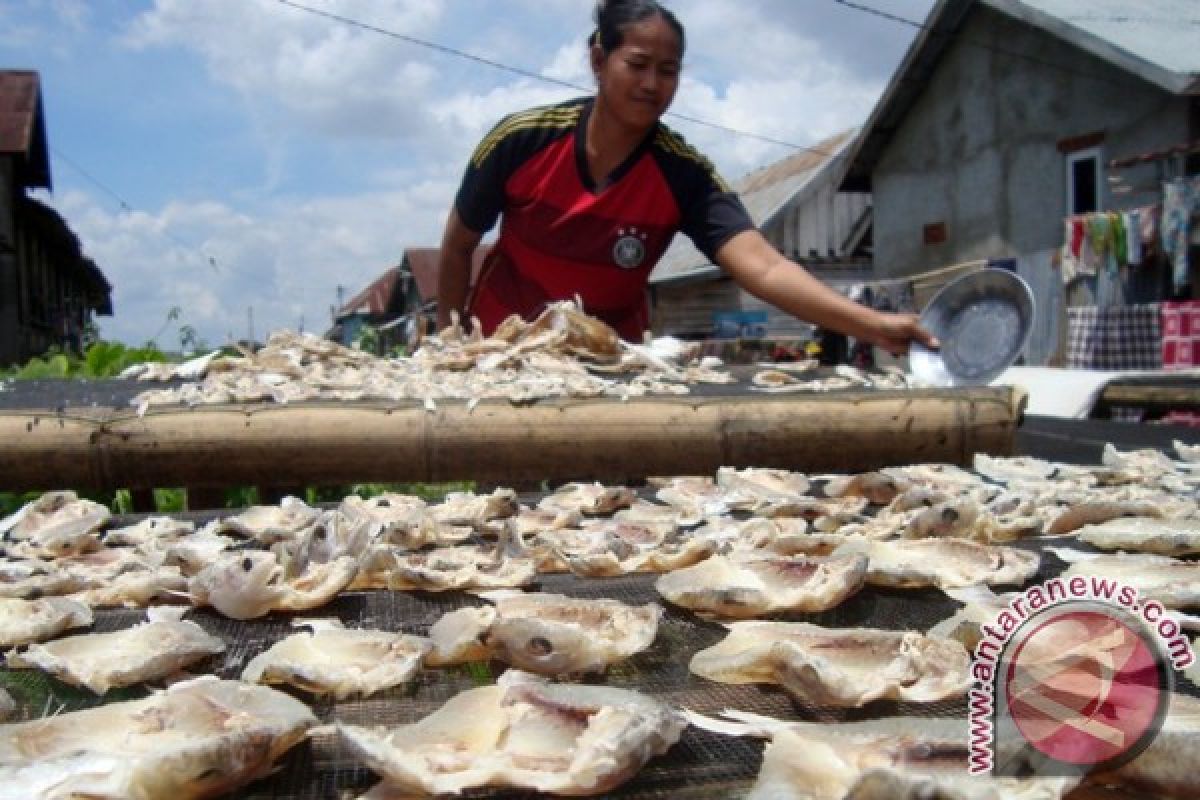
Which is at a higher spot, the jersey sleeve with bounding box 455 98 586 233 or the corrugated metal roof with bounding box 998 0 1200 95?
the corrugated metal roof with bounding box 998 0 1200 95

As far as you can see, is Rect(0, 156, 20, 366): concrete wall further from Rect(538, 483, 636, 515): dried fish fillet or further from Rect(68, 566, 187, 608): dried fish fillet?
Rect(68, 566, 187, 608): dried fish fillet

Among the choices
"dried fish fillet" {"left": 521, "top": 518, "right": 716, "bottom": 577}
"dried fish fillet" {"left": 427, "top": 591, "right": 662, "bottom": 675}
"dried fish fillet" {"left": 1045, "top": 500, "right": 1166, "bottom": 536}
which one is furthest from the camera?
"dried fish fillet" {"left": 1045, "top": 500, "right": 1166, "bottom": 536}

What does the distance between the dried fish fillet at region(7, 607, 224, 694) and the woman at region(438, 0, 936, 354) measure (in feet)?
10.4

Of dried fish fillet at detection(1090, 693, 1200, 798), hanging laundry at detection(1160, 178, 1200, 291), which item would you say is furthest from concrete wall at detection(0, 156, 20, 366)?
dried fish fillet at detection(1090, 693, 1200, 798)

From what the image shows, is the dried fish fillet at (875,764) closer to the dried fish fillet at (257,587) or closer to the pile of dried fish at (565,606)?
the pile of dried fish at (565,606)

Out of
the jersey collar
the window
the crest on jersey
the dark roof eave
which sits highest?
the dark roof eave

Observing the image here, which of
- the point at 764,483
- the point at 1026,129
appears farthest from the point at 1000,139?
the point at 764,483

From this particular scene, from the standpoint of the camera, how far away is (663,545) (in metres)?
1.62

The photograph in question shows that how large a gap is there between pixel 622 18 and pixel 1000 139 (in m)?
11.9

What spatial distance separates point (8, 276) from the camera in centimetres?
1689

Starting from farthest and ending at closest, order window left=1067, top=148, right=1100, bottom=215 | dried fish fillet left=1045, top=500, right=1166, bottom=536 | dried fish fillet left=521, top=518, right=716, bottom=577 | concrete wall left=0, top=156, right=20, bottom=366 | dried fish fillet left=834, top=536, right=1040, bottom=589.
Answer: concrete wall left=0, top=156, right=20, bottom=366, window left=1067, top=148, right=1100, bottom=215, dried fish fillet left=1045, top=500, right=1166, bottom=536, dried fish fillet left=521, top=518, right=716, bottom=577, dried fish fillet left=834, top=536, right=1040, bottom=589

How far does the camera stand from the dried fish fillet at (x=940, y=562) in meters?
1.37

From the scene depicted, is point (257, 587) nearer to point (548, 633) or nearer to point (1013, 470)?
point (548, 633)

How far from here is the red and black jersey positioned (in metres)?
4.30
